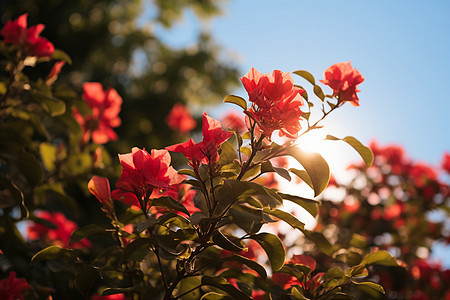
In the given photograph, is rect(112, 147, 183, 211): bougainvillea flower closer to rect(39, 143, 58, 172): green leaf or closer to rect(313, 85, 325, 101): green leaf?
rect(313, 85, 325, 101): green leaf

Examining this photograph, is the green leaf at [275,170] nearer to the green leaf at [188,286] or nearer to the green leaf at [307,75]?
the green leaf at [307,75]

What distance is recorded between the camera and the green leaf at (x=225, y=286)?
798mm

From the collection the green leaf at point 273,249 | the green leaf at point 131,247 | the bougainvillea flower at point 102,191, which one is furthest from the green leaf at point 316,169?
the bougainvillea flower at point 102,191

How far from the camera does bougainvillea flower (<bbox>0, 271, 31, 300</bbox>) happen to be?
3.16 ft

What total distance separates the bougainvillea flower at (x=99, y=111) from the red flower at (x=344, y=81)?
1211mm

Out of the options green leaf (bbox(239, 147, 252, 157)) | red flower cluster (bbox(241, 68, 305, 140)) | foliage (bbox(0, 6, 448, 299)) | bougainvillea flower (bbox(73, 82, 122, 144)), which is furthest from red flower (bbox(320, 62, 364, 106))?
bougainvillea flower (bbox(73, 82, 122, 144))

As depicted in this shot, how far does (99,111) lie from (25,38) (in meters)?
0.54

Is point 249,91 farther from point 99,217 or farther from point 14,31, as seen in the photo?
point 99,217

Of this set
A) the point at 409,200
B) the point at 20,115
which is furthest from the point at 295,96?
the point at 409,200

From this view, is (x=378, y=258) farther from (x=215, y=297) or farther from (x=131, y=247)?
(x=131, y=247)

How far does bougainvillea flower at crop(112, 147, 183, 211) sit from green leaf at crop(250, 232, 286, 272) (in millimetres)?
216

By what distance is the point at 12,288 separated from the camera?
97cm

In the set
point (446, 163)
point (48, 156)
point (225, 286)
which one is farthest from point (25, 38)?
point (446, 163)

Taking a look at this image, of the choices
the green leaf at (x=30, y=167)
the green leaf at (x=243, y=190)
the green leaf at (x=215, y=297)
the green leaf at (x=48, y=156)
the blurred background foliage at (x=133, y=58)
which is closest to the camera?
the green leaf at (x=243, y=190)
